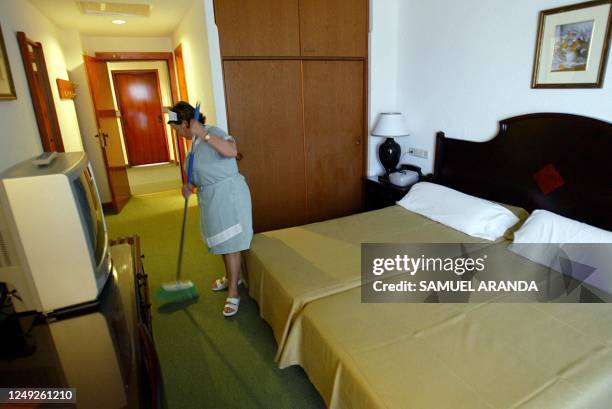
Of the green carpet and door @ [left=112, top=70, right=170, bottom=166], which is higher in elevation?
door @ [left=112, top=70, right=170, bottom=166]

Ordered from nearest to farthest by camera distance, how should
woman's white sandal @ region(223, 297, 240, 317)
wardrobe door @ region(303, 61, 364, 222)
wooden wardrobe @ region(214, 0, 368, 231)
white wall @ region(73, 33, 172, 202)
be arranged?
woman's white sandal @ region(223, 297, 240, 317) < wooden wardrobe @ region(214, 0, 368, 231) < wardrobe door @ region(303, 61, 364, 222) < white wall @ region(73, 33, 172, 202)

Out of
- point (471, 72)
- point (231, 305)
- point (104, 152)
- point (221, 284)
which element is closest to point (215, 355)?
point (231, 305)

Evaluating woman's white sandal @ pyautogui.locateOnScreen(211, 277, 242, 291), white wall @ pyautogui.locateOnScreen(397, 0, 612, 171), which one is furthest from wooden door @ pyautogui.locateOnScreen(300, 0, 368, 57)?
woman's white sandal @ pyautogui.locateOnScreen(211, 277, 242, 291)

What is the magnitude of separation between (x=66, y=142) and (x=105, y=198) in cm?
114

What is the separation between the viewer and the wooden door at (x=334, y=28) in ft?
9.95

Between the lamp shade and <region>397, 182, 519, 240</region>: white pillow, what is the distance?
566 mm

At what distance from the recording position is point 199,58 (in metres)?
3.37

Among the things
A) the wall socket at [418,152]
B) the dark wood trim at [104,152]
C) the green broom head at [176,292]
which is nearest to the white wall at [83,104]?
the dark wood trim at [104,152]

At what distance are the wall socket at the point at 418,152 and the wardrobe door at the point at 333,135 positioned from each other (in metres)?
0.49

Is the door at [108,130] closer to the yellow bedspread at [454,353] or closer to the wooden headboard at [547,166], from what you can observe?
the yellow bedspread at [454,353]

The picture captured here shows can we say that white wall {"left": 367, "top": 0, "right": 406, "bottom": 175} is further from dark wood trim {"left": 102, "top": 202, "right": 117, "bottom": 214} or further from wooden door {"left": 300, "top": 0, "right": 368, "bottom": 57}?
dark wood trim {"left": 102, "top": 202, "right": 117, "bottom": 214}

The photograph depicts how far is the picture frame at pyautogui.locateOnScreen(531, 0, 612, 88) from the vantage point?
1.92 m

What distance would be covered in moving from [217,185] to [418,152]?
2017 mm

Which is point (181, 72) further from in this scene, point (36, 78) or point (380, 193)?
point (380, 193)
